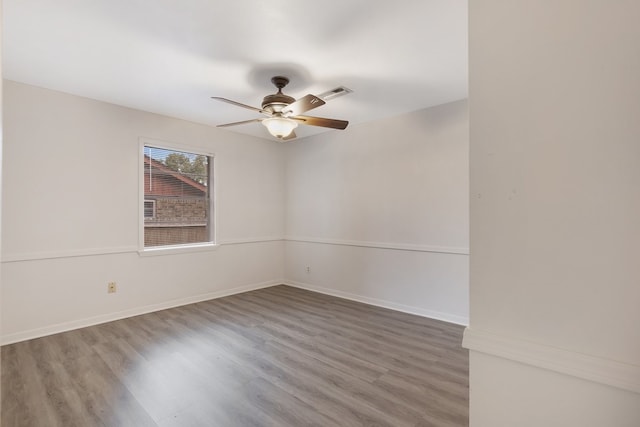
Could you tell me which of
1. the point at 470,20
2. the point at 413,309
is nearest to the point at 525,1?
the point at 470,20

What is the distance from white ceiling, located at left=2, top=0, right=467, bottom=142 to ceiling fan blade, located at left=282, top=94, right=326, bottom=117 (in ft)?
1.20

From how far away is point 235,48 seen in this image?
2285 millimetres

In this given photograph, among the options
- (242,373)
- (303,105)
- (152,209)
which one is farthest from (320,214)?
(242,373)

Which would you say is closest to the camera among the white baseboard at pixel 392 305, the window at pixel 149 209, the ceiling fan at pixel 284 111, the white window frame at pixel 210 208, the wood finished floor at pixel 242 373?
the wood finished floor at pixel 242 373

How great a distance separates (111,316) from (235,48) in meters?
3.21

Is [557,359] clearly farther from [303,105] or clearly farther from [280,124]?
[280,124]

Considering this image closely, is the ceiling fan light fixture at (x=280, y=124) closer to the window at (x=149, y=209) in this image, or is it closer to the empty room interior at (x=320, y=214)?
A: the empty room interior at (x=320, y=214)

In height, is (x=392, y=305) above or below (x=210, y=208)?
below

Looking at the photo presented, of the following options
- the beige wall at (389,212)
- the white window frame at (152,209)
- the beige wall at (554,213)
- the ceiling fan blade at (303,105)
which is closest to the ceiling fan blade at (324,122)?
the ceiling fan blade at (303,105)

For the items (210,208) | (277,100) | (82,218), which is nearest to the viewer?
(277,100)

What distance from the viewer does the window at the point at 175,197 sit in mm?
3840

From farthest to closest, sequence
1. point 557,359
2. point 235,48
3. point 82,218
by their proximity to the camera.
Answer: point 82,218 < point 235,48 < point 557,359

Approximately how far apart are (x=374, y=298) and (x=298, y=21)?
3333mm

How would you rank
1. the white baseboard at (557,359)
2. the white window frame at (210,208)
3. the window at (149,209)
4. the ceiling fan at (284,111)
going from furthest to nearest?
the window at (149,209) < the white window frame at (210,208) < the ceiling fan at (284,111) < the white baseboard at (557,359)
